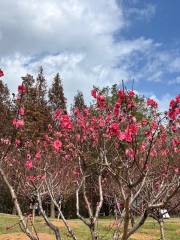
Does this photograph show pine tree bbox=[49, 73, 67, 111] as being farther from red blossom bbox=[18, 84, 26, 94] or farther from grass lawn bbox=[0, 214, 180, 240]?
red blossom bbox=[18, 84, 26, 94]

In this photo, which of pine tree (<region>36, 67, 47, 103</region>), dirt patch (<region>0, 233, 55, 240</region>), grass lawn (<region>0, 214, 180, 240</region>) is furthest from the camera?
pine tree (<region>36, 67, 47, 103</region>)

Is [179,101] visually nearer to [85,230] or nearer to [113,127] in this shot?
[113,127]

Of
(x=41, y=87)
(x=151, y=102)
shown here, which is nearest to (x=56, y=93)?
(x=41, y=87)

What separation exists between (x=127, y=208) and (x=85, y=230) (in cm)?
1803

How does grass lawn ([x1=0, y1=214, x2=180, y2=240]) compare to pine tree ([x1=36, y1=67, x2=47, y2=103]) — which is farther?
pine tree ([x1=36, y1=67, x2=47, y2=103])

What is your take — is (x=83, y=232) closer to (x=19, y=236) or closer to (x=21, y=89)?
(x=19, y=236)

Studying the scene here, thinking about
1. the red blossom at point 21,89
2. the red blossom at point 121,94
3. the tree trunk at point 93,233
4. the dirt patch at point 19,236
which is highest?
the red blossom at point 21,89

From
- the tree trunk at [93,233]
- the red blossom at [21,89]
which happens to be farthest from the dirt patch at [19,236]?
the red blossom at [21,89]

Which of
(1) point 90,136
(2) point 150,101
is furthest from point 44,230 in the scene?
(2) point 150,101

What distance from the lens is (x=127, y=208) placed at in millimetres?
3941

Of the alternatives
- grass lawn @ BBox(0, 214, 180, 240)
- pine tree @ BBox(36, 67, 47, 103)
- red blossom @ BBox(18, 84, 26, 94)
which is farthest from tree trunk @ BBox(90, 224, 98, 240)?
pine tree @ BBox(36, 67, 47, 103)

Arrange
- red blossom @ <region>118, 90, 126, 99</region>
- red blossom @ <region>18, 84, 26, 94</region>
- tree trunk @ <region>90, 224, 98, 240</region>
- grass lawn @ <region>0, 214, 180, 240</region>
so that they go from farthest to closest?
grass lawn @ <region>0, 214, 180, 240</region>
red blossom @ <region>18, 84, 26, 94</region>
tree trunk @ <region>90, 224, 98, 240</region>
red blossom @ <region>118, 90, 126, 99</region>

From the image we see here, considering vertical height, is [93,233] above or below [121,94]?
below

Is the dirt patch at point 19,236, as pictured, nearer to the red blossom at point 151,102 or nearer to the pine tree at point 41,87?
the red blossom at point 151,102
